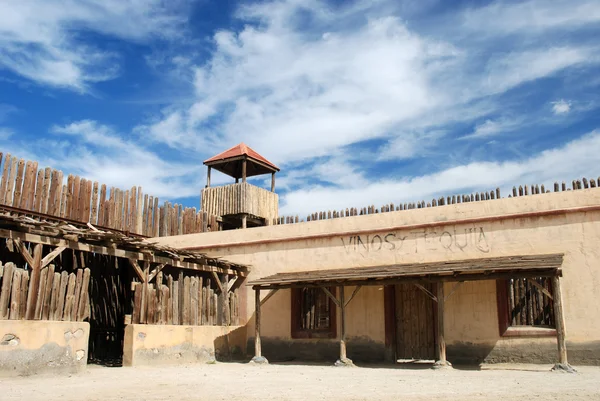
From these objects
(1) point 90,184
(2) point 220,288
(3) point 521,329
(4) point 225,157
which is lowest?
(3) point 521,329

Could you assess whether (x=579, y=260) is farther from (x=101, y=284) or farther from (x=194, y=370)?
(x=101, y=284)

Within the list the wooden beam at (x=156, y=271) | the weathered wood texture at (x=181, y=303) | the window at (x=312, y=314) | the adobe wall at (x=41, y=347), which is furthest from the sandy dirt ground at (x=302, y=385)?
the window at (x=312, y=314)

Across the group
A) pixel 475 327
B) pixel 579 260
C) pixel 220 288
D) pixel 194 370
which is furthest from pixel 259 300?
pixel 579 260

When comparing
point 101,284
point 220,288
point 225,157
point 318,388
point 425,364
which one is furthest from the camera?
point 225,157

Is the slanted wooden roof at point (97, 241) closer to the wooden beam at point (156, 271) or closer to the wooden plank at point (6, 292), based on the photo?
the wooden beam at point (156, 271)

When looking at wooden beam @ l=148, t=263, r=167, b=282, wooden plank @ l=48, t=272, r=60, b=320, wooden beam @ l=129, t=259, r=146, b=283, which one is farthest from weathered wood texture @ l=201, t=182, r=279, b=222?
wooden plank @ l=48, t=272, r=60, b=320

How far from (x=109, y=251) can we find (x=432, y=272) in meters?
6.68

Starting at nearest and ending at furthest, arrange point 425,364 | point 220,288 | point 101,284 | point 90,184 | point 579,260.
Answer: point 579,260 < point 425,364 < point 101,284 < point 220,288 < point 90,184

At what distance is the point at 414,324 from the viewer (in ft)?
50.5

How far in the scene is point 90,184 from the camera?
1767 cm

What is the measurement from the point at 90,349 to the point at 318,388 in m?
8.33

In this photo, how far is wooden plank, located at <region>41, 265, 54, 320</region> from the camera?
11055 mm

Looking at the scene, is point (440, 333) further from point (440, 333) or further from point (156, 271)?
point (156, 271)

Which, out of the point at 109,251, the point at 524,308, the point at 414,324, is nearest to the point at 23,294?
the point at 109,251
